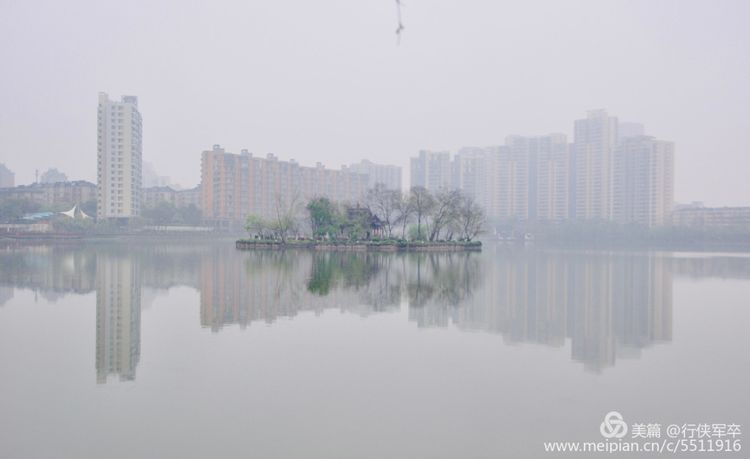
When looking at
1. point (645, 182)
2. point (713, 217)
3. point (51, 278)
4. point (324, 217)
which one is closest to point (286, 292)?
point (51, 278)

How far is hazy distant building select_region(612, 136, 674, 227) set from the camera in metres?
84.4

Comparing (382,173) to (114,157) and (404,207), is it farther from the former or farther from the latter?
(404,207)

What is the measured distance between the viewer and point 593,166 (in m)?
91.6

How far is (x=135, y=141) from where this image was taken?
7006 centimetres

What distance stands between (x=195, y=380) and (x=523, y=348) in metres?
4.52

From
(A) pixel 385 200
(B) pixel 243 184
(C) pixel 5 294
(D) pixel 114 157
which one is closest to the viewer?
(C) pixel 5 294

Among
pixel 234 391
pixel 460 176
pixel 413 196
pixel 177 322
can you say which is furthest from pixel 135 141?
pixel 234 391

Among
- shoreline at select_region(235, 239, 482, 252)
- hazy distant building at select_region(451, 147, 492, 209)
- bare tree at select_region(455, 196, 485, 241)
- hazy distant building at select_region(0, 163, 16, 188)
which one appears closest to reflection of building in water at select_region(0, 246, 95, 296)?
shoreline at select_region(235, 239, 482, 252)

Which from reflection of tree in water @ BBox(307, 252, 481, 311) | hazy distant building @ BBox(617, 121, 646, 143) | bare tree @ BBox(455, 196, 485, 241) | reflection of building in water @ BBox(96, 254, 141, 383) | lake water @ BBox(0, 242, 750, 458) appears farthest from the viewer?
hazy distant building @ BBox(617, 121, 646, 143)

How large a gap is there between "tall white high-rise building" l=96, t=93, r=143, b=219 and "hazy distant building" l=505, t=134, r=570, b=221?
61094 millimetres

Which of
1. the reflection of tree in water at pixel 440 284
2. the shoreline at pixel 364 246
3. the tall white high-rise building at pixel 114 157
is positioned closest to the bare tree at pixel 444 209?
the shoreline at pixel 364 246

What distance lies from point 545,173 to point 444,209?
204ft

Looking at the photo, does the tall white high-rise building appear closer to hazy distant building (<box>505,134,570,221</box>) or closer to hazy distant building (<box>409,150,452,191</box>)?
hazy distant building (<box>409,150,452,191</box>)

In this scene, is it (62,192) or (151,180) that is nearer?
(62,192)
